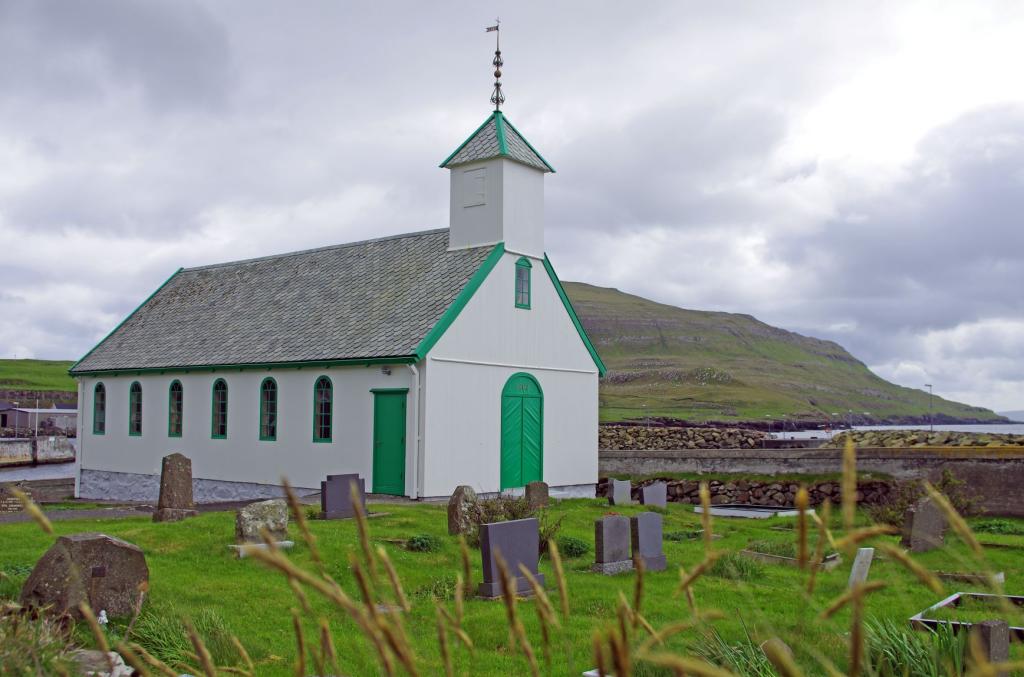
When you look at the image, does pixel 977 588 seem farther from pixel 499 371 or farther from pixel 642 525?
pixel 499 371

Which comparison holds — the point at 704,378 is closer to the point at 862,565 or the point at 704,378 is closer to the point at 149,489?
the point at 149,489

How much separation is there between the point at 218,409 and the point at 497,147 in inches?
435

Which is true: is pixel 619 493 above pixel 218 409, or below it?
below

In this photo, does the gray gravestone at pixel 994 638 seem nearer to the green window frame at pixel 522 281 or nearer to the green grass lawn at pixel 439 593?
the green grass lawn at pixel 439 593

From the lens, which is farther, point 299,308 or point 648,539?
point 299,308

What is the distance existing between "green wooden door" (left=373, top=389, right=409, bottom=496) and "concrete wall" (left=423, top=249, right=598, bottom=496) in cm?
74

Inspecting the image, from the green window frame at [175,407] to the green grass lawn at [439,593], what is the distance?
1048 centimetres

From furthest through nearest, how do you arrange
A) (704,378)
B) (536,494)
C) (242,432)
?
(704,378) < (242,432) < (536,494)

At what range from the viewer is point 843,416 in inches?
5684

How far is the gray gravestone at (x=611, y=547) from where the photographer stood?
44.9ft

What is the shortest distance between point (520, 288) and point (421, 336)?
3.92 metres

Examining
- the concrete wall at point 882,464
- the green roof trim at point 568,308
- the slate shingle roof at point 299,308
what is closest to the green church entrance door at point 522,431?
the green roof trim at point 568,308

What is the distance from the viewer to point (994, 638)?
6551 mm

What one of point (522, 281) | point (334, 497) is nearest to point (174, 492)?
point (334, 497)
